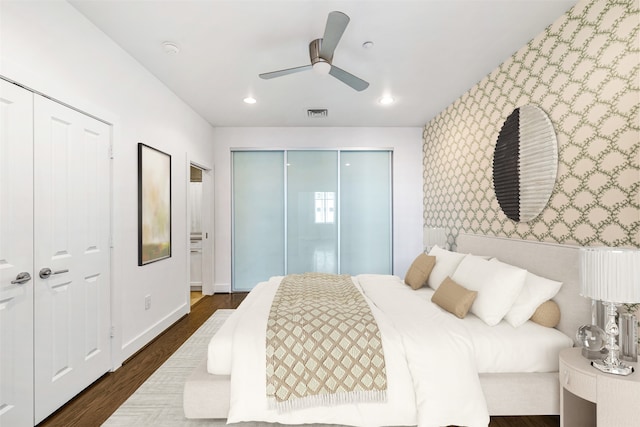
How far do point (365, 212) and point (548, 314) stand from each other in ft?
10.0

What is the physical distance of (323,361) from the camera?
64.9 inches

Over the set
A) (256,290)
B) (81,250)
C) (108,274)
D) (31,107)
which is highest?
(31,107)

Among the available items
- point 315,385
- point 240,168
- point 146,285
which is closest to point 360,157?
point 240,168

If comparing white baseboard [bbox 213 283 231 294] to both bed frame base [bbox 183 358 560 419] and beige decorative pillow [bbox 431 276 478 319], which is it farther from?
beige decorative pillow [bbox 431 276 478 319]

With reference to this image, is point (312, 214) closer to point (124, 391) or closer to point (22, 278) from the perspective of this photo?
point (124, 391)

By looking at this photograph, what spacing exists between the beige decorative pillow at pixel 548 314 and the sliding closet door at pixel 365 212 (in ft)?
9.51

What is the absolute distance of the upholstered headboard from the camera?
70.0 inches

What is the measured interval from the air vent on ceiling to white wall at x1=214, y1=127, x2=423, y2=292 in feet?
1.96

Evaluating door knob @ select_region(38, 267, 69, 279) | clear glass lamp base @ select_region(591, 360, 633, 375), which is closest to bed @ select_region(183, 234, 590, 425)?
clear glass lamp base @ select_region(591, 360, 633, 375)

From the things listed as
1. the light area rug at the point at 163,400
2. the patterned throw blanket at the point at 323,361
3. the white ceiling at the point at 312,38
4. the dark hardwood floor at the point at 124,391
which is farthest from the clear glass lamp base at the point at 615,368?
the white ceiling at the point at 312,38

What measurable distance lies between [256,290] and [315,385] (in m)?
1.28

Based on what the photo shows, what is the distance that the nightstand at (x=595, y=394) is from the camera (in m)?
1.28

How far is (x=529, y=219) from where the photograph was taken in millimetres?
2348

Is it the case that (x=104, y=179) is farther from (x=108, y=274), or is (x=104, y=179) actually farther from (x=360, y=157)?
(x=360, y=157)
